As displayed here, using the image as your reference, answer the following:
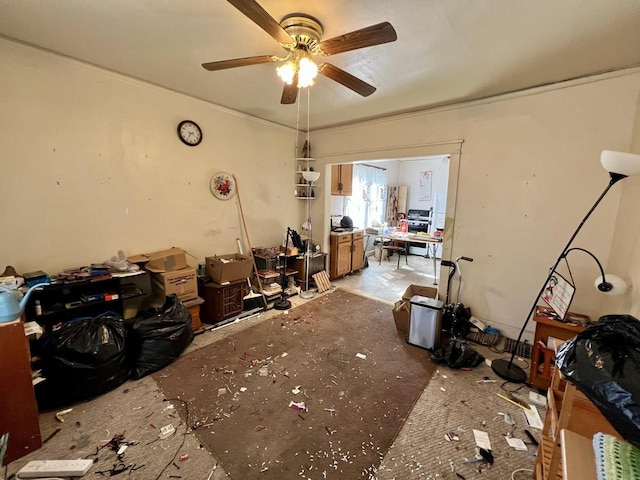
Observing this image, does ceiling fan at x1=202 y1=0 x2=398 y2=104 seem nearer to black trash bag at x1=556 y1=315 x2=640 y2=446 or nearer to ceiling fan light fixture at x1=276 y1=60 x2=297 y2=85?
ceiling fan light fixture at x1=276 y1=60 x2=297 y2=85

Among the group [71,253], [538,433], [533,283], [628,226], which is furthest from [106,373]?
[628,226]

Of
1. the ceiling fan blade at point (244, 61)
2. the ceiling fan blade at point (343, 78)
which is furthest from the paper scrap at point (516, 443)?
the ceiling fan blade at point (244, 61)

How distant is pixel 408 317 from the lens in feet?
9.34

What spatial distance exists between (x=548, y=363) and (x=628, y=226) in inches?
48.8

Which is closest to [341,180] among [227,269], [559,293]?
[227,269]

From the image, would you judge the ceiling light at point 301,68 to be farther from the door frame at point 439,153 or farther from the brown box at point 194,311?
the brown box at point 194,311

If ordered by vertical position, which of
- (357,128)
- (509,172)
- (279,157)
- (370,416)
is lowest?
(370,416)

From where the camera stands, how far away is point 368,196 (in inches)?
263

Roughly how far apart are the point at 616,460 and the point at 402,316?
7.43ft

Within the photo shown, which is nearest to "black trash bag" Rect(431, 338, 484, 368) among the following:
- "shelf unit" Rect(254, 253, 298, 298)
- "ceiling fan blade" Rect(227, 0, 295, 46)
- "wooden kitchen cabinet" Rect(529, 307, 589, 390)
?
"wooden kitchen cabinet" Rect(529, 307, 589, 390)

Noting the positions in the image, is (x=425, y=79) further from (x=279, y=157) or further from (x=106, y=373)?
(x=106, y=373)

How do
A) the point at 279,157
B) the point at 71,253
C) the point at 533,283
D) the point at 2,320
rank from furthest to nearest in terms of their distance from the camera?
the point at 279,157 < the point at 533,283 < the point at 71,253 < the point at 2,320

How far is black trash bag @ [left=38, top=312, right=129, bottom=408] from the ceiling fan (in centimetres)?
211

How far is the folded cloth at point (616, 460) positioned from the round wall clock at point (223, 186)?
367cm
